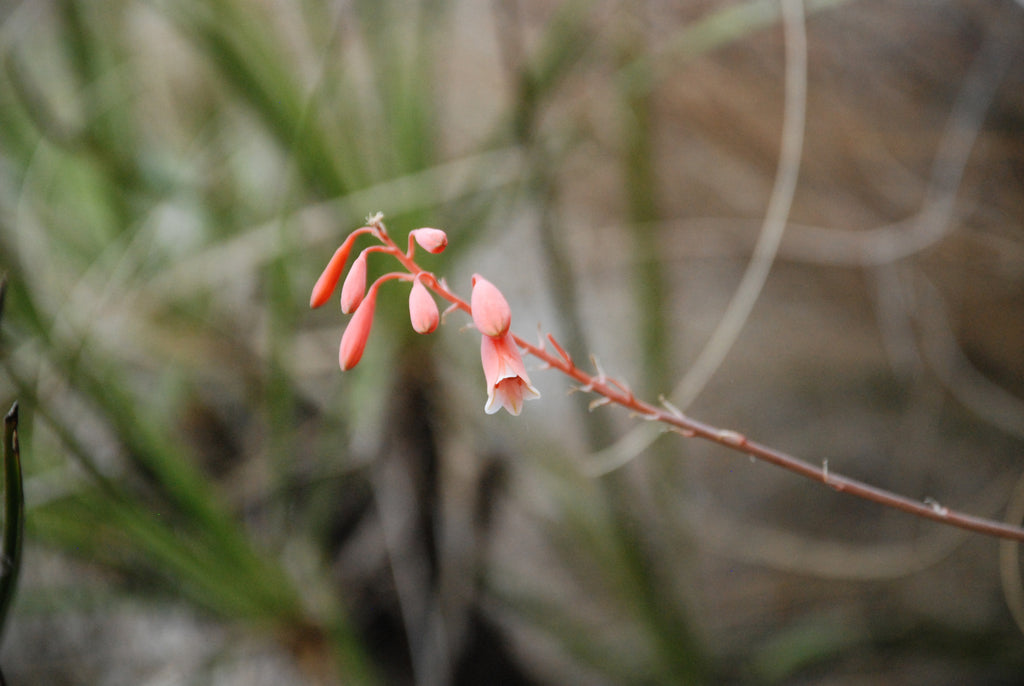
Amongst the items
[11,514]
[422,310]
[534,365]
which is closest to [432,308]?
[422,310]

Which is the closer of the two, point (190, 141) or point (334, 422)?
point (334, 422)

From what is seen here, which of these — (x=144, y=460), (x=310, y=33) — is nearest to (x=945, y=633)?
(x=144, y=460)

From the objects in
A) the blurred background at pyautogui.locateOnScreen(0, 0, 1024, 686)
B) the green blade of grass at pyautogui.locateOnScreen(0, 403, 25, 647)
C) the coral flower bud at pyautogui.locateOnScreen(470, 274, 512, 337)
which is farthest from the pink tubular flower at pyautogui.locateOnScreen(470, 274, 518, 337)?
the blurred background at pyautogui.locateOnScreen(0, 0, 1024, 686)

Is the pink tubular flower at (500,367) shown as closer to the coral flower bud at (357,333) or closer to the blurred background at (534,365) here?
the coral flower bud at (357,333)

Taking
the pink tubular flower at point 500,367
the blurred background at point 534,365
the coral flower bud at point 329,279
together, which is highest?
the blurred background at point 534,365

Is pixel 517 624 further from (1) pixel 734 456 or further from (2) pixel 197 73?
(2) pixel 197 73

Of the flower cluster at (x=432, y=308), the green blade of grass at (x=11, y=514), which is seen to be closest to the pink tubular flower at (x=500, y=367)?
the flower cluster at (x=432, y=308)

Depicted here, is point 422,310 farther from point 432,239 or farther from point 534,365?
point 534,365
